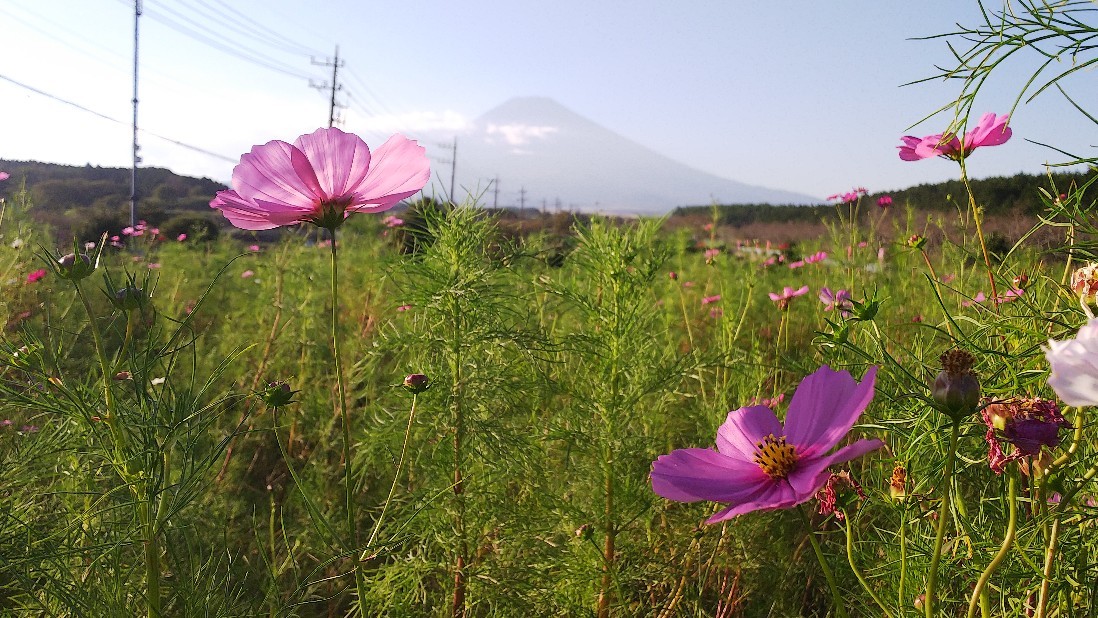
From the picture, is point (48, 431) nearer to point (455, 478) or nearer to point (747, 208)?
point (455, 478)

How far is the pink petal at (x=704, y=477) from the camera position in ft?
1.38

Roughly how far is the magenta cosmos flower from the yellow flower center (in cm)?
34

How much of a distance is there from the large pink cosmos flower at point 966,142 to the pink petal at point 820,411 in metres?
0.47

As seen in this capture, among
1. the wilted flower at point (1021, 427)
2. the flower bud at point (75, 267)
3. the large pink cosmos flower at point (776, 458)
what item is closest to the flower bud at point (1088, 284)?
the wilted flower at point (1021, 427)

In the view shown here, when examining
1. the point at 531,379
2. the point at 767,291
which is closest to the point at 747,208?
the point at 767,291

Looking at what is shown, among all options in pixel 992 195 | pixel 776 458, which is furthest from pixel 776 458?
pixel 992 195

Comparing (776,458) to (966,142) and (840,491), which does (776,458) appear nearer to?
(840,491)

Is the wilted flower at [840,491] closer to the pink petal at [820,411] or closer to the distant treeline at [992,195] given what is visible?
the pink petal at [820,411]

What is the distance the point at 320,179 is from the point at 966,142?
2.57 ft

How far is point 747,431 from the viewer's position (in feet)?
1.68

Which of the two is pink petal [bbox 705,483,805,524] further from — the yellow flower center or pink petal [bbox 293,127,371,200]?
pink petal [bbox 293,127,371,200]

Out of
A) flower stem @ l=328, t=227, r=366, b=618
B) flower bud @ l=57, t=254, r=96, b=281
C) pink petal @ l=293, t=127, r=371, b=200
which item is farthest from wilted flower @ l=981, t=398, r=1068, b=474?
flower bud @ l=57, t=254, r=96, b=281

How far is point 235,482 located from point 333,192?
1.52 m

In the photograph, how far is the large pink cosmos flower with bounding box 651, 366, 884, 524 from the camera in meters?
0.41
